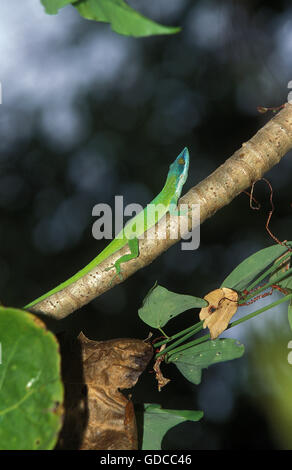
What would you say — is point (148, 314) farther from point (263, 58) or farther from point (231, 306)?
point (263, 58)

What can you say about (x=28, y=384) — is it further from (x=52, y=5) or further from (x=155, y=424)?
(x=52, y=5)

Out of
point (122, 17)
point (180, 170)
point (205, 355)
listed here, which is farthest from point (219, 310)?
point (180, 170)

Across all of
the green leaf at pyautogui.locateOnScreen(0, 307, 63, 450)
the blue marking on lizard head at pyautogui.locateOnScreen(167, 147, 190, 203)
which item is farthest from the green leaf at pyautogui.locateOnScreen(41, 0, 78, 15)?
the blue marking on lizard head at pyautogui.locateOnScreen(167, 147, 190, 203)

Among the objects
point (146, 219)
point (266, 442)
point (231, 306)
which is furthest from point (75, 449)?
point (266, 442)

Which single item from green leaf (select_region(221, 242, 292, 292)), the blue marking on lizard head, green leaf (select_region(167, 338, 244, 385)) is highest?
the blue marking on lizard head

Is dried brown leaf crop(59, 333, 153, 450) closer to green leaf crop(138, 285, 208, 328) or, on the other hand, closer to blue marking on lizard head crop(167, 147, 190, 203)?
green leaf crop(138, 285, 208, 328)
